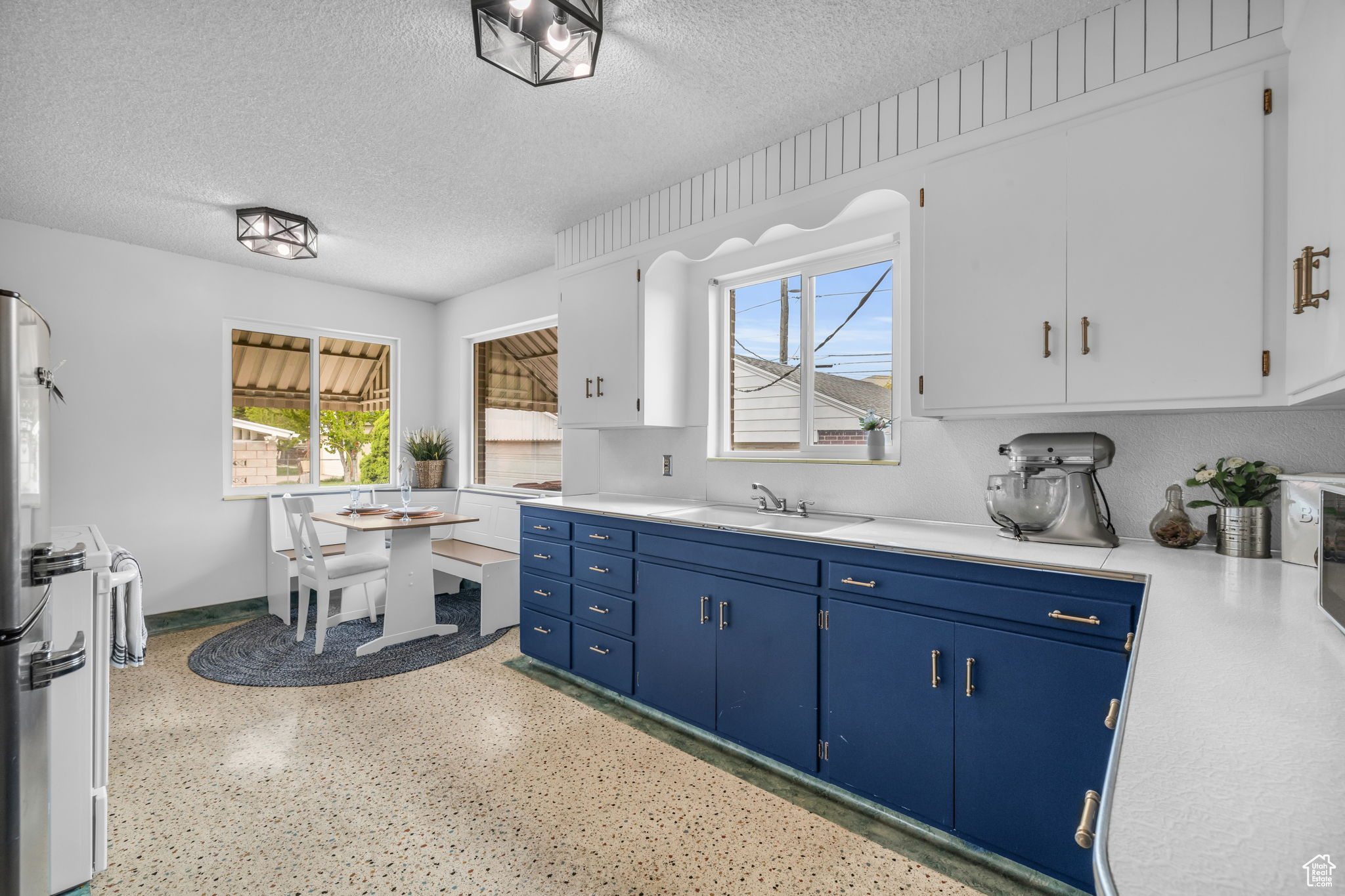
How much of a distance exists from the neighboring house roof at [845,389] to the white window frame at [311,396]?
376 cm

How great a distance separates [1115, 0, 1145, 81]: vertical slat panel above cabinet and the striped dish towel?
11.2 feet

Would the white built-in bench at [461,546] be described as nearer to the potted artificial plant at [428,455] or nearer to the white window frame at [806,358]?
the potted artificial plant at [428,455]

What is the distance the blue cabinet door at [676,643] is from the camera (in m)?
2.56

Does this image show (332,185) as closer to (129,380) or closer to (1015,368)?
(129,380)

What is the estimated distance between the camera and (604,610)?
3.01 m

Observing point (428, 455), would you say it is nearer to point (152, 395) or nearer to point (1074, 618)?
point (152, 395)

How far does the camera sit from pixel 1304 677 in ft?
2.88

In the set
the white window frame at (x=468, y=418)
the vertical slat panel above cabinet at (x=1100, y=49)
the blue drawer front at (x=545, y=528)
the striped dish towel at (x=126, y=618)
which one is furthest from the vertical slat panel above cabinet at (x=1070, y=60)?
the white window frame at (x=468, y=418)

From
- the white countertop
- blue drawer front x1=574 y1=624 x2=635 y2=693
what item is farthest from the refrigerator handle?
blue drawer front x1=574 y1=624 x2=635 y2=693

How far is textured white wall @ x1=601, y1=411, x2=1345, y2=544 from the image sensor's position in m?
1.83

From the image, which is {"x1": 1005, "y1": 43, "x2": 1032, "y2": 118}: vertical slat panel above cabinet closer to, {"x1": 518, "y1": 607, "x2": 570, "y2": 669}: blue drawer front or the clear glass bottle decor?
the clear glass bottle decor

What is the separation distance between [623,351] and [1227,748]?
2.95 meters

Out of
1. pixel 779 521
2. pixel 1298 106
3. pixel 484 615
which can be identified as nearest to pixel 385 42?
pixel 779 521

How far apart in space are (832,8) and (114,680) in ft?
14.9
